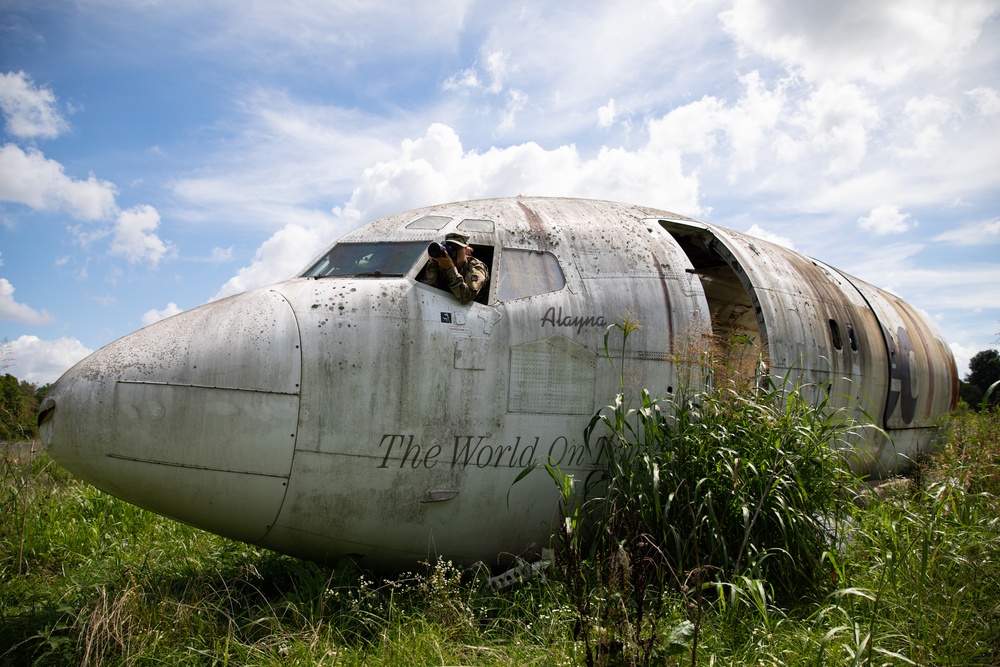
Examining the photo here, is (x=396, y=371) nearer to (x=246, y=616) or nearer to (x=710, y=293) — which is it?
(x=246, y=616)

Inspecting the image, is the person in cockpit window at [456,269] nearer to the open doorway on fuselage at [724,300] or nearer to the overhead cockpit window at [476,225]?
the overhead cockpit window at [476,225]

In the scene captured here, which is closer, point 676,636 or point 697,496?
point 676,636

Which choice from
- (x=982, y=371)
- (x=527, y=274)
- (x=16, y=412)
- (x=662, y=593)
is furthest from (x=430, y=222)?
(x=982, y=371)

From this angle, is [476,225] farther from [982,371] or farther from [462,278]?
[982,371]

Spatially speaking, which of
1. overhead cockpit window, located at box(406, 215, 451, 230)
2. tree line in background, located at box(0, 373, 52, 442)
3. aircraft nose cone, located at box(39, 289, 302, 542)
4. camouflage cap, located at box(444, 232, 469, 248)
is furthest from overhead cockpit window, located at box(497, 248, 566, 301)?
tree line in background, located at box(0, 373, 52, 442)

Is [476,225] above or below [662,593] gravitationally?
above

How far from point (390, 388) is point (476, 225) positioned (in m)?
1.70

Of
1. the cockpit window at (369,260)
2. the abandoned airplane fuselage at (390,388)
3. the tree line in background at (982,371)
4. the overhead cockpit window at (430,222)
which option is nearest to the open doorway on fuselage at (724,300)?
the abandoned airplane fuselage at (390,388)

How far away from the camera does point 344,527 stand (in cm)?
476

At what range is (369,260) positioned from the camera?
5.51 metres

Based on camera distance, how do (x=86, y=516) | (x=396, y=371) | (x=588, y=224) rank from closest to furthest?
1. (x=396, y=371)
2. (x=588, y=224)
3. (x=86, y=516)

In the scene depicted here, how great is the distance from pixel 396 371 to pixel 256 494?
47.4 inches

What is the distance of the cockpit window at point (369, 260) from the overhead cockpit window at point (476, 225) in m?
0.42

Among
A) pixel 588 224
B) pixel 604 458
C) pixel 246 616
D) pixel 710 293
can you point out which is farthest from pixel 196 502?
pixel 710 293
